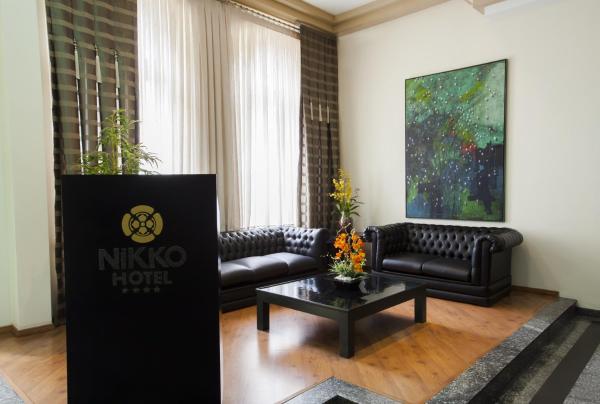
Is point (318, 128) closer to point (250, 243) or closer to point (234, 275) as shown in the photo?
point (250, 243)

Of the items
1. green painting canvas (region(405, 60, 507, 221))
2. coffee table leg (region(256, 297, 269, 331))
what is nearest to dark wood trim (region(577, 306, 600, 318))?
green painting canvas (region(405, 60, 507, 221))

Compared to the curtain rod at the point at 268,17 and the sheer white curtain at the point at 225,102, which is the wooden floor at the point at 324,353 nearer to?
the sheer white curtain at the point at 225,102

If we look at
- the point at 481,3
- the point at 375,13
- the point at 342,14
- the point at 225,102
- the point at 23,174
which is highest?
the point at 342,14

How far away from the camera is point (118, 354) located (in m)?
1.94

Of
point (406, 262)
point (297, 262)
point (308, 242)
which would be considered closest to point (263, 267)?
point (297, 262)

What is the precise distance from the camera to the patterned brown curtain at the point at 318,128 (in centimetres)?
738

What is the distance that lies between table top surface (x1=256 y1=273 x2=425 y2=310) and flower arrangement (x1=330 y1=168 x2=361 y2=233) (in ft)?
8.48

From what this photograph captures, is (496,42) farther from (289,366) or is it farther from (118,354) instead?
(118,354)

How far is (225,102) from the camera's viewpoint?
6.22m

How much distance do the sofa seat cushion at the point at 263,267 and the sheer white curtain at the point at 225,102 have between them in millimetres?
901

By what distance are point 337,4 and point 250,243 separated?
4258mm

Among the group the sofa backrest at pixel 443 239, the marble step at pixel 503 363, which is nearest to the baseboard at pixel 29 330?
the marble step at pixel 503 363

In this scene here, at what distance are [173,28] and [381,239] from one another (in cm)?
410

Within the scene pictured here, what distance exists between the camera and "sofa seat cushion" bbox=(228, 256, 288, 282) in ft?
17.6
